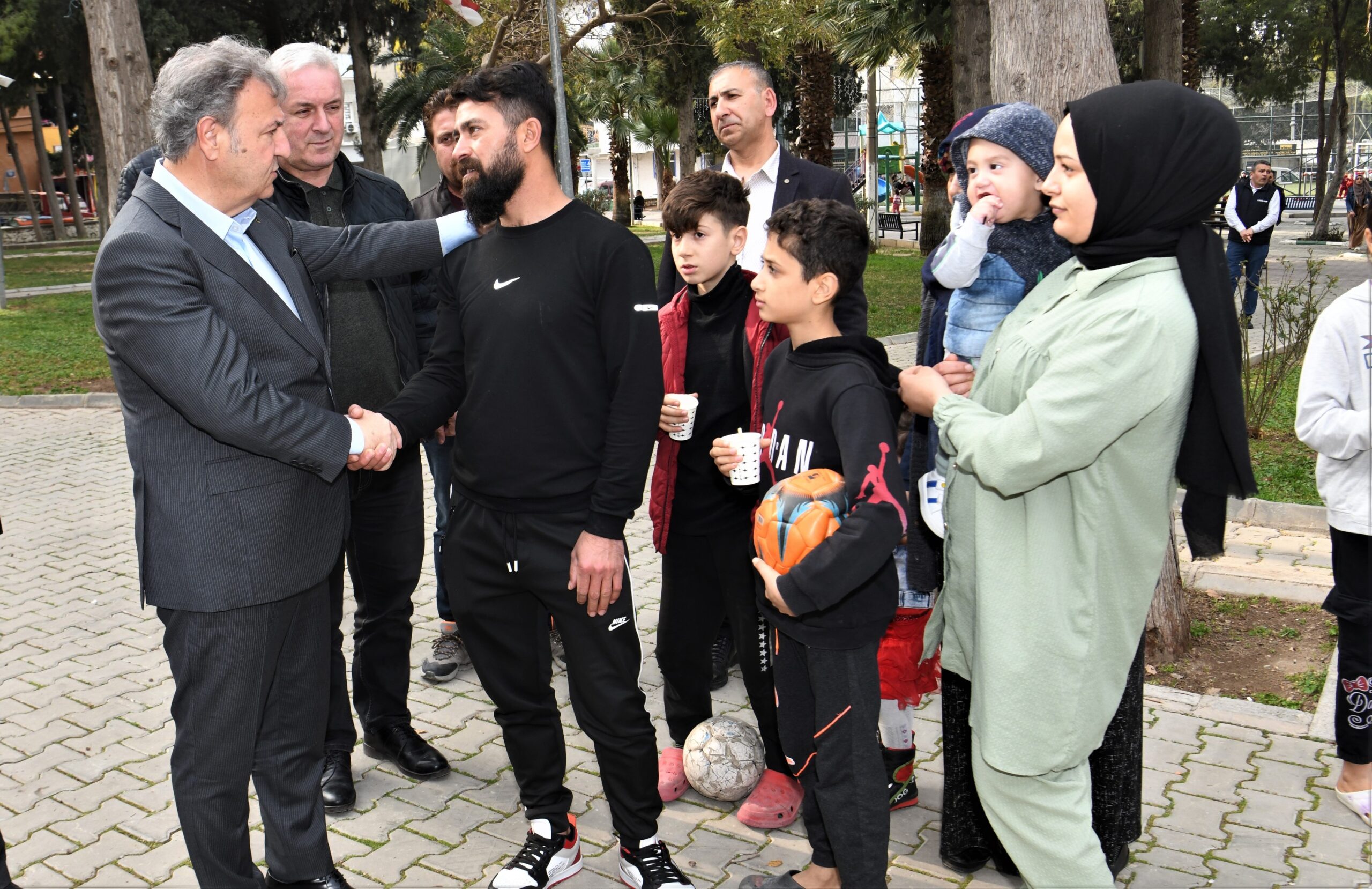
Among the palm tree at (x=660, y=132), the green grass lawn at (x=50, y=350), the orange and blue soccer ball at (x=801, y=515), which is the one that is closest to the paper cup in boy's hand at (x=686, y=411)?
the orange and blue soccer ball at (x=801, y=515)

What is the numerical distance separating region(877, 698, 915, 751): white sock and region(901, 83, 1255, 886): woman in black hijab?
87cm

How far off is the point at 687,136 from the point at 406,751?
28898 millimetres

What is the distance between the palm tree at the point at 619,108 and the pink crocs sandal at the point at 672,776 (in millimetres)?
38088

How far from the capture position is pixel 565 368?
121 inches

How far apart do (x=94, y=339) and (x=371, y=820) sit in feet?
48.7

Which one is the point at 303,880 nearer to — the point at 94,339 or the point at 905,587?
the point at 905,587

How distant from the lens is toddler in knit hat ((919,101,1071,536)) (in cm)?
293

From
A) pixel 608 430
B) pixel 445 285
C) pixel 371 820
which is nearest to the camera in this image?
pixel 608 430

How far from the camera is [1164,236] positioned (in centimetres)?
240

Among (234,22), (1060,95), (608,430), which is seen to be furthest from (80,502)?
(234,22)

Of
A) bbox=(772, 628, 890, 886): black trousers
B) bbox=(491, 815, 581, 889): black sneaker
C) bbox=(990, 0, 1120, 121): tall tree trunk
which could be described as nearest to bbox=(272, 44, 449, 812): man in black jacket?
bbox=(491, 815, 581, 889): black sneaker

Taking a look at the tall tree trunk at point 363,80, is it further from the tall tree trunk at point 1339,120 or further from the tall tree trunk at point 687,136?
the tall tree trunk at point 1339,120

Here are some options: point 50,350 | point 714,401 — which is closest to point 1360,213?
point 714,401

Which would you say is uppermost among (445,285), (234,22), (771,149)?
(234,22)
